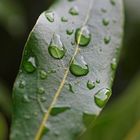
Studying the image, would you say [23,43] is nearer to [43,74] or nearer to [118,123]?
[118,123]

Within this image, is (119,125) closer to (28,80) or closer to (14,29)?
(28,80)

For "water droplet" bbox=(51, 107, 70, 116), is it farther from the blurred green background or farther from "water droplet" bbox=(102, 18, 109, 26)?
the blurred green background

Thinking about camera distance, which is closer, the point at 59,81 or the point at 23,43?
the point at 59,81

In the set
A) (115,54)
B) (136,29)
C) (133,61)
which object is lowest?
(133,61)

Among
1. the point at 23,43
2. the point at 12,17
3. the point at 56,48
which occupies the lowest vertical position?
the point at 23,43

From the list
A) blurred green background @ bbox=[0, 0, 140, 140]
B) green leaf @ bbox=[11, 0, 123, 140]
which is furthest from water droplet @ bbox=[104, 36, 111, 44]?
blurred green background @ bbox=[0, 0, 140, 140]

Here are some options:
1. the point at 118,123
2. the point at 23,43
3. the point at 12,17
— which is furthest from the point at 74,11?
the point at 23,43

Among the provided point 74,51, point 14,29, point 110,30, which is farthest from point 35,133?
point 14,29
